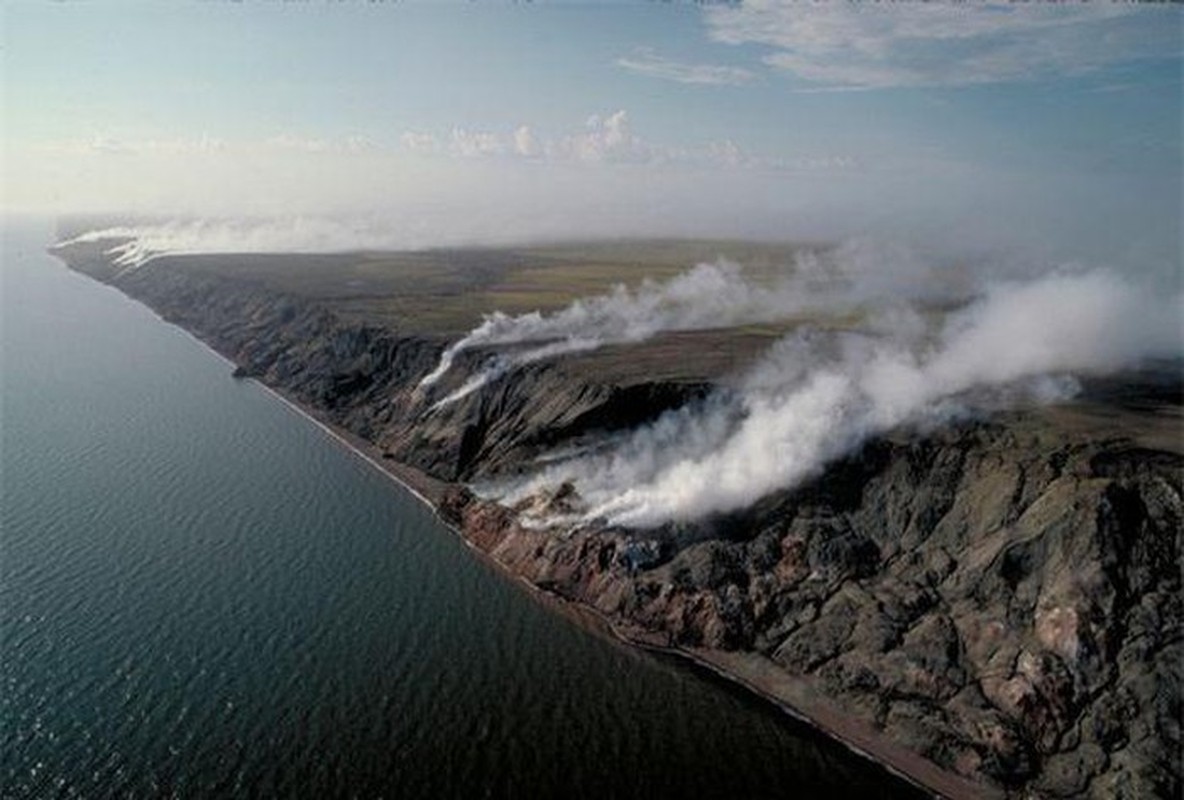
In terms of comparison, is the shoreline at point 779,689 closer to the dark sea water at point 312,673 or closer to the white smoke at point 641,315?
the dark sea water at point 312,673

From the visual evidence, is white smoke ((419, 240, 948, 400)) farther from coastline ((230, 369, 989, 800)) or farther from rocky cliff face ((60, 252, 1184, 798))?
coastline ((230, 369, 989, 800))

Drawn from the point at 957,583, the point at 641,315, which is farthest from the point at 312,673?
the point at 641,315

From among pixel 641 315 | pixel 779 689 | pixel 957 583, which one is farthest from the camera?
pixel 641 315

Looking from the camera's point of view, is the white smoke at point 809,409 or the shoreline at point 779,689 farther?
the white smoke at point 809,409

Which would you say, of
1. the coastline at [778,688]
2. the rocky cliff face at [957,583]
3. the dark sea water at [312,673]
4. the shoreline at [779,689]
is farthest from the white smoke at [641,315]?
the coastline at [778,688]

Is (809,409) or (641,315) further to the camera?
(641,315)

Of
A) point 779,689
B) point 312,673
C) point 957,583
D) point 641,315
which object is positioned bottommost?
point 779,689

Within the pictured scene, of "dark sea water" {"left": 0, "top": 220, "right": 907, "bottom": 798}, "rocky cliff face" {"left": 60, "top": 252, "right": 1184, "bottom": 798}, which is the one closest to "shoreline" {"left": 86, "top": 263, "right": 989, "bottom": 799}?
"rocky cliff face" {"left": 60, "top": 252, "right": 1184, "bottom": 798}

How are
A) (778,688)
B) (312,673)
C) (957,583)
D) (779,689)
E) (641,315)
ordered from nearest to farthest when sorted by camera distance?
(312,673) < (779,689) < (778,688) < (957,583) < (641,315)

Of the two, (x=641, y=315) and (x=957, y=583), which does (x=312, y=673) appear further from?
(x=641, y=315)
